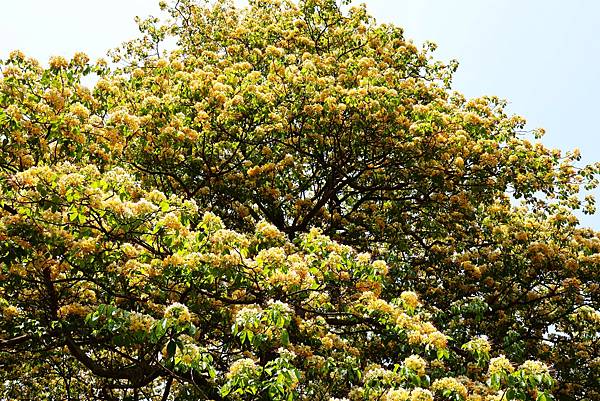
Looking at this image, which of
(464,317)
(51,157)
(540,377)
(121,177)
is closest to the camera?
(540,377)

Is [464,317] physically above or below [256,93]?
below

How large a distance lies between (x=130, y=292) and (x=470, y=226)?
738cm

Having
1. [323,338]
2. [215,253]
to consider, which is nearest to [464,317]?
[323,338]

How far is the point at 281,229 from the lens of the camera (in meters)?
10.3

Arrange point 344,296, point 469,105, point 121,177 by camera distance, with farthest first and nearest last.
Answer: point 469,105 < point 344,296 < point 121,177

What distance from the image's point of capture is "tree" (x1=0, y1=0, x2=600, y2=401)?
17.1 ft

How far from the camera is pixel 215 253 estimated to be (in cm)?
540

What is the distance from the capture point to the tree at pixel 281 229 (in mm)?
5219

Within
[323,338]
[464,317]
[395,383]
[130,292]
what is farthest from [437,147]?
[130,292]

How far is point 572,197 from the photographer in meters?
11.2

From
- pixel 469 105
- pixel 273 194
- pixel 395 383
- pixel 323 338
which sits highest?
pixel 469 105

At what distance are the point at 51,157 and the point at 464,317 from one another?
6475 millimetres

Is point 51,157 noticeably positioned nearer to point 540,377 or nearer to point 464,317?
point 540,377

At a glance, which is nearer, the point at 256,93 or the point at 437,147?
the point at 256,93
